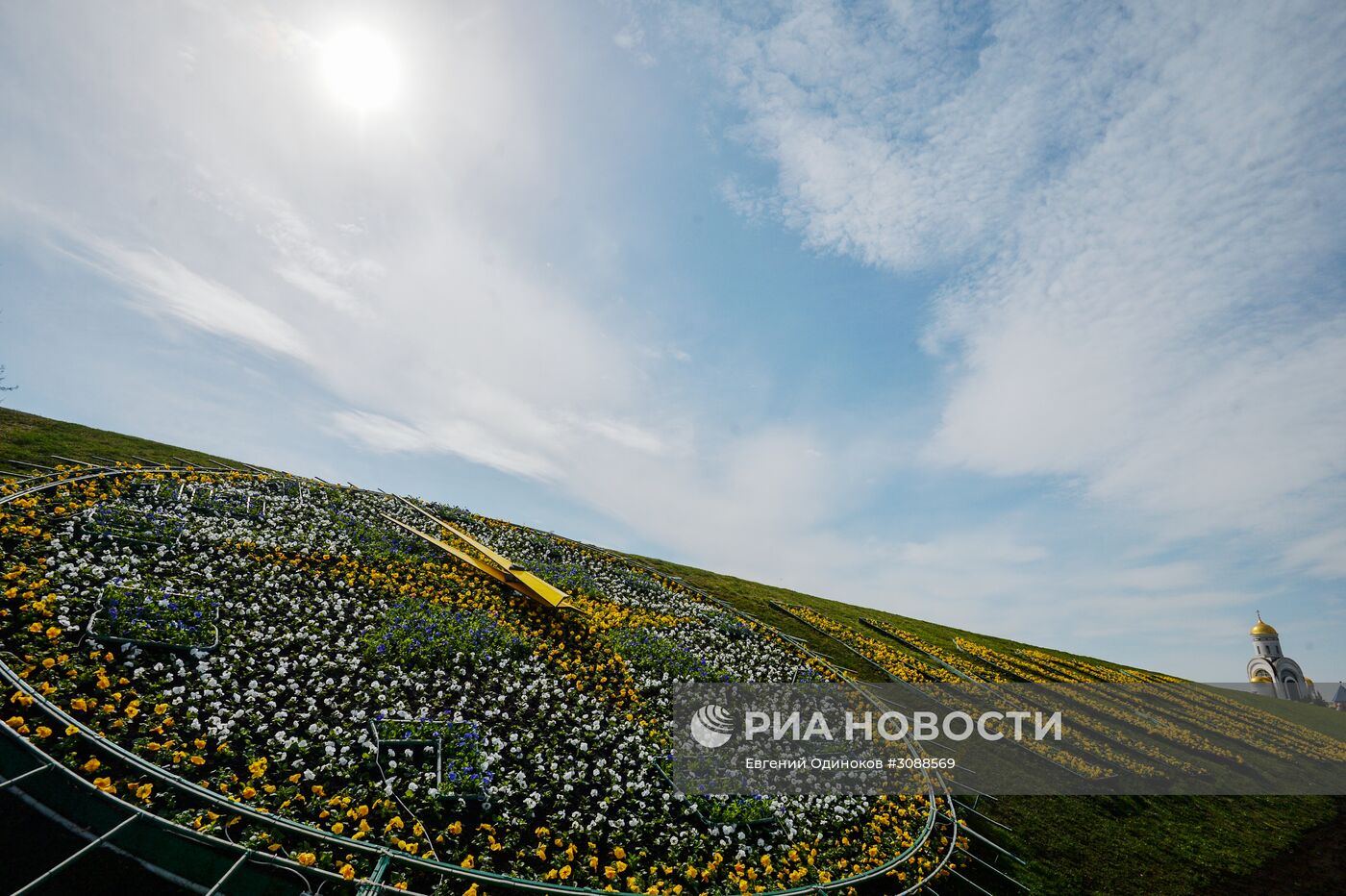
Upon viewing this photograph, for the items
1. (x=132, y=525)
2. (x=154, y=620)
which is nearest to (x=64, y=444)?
(x=132, y=525)

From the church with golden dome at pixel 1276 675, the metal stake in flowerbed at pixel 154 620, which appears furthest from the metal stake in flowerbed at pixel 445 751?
the church with golden dome at pixel 1276 675

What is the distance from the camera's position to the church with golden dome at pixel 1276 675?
41.2m

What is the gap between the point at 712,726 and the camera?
33.9 feet

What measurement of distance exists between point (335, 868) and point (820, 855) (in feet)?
19.1

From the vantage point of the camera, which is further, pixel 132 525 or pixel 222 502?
pixel 222 502

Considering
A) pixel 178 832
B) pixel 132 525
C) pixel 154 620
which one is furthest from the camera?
pixel 132 525

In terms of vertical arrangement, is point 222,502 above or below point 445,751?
above

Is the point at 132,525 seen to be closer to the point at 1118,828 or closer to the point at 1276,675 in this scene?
the point at 1118,828

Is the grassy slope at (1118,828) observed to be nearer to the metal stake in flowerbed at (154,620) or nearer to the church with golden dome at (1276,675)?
the metal stake in flowerbed at (154,620)

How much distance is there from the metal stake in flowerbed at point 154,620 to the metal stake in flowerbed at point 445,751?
2.74m

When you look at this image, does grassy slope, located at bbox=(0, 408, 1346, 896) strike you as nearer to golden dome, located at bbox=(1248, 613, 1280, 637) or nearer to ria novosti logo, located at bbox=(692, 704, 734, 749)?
ria novosti logo, located at bbox=(692, 704, 734, 749)

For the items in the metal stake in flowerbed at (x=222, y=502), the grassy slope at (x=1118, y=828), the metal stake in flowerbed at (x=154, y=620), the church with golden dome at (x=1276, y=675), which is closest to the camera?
the metal stake in flowerbed at (x=154, y=620)

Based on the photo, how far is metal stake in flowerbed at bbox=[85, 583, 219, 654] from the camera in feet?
24.0

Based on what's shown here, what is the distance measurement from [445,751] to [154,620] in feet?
14.2
